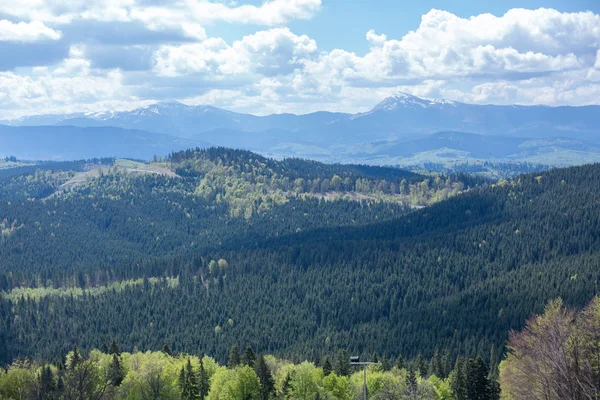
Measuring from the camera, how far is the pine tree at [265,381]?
98.0 meters

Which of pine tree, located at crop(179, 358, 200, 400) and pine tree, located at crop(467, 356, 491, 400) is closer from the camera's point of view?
pine tree, located at crop(467, 356, 491, 400)

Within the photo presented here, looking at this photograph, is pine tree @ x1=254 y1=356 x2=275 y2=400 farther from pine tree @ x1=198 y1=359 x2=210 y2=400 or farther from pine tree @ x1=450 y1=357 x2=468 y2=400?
pine tree @ x1=450 y1=357 x2=468 y2=400

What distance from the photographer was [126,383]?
92.5m

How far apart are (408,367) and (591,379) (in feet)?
247

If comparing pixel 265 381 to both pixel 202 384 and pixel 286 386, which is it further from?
pixel 202 384

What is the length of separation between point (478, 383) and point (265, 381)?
32444mm

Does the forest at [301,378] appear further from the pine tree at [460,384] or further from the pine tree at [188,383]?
the pine tree at [460,384]

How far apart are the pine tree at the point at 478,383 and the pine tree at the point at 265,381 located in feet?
99.0

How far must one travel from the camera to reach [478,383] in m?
94.1

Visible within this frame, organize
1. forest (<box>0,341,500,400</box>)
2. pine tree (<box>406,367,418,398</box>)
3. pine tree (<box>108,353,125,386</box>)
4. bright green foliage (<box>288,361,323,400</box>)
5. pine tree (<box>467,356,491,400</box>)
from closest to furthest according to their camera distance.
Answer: pine tree (<box>406,367,418,398</box>) < forest (<box>0,341,500,400</box>) < bright green foliage (<box>288,361,323,400</box>) < pine tree (<box>467,356,491,400</box>) < pine tree (<box>108,353,125,386</box>)

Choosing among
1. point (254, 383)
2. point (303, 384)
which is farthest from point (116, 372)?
point (303, 384)

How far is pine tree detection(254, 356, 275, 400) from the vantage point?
98.0 meters

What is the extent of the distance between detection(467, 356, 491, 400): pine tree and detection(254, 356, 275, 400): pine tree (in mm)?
30190

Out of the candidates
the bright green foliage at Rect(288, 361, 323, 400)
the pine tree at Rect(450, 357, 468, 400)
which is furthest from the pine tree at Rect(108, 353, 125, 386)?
the pine tree at Rect(450, 357, 468, 400)
